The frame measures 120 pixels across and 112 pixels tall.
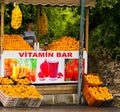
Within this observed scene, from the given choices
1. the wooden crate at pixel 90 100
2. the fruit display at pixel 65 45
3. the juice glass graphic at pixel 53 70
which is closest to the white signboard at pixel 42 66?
the juice glass graphic at pixel 53 70

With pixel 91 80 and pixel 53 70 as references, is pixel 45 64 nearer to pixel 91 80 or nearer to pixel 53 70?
pixel 53 70

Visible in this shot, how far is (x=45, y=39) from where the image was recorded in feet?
74.2

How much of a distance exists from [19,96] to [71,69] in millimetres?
2320

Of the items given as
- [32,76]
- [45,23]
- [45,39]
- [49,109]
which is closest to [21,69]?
[32,76]

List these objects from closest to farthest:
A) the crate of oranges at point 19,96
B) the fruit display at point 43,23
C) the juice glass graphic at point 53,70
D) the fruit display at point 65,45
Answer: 1. the crate of oranges at point 19,96
2. the juice glass graphic at point 53,70
3. the fruit display at point 65,45
4. the fruit display at point 43,23

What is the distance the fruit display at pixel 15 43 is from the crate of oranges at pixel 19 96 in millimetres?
1203

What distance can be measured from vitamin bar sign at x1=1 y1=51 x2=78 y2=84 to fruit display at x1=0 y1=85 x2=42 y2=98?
29.0 inches

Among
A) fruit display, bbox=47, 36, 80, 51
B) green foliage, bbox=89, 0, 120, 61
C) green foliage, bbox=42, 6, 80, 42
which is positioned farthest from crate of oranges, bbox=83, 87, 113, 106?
green foliage, bbox=42, 6, 80, 42

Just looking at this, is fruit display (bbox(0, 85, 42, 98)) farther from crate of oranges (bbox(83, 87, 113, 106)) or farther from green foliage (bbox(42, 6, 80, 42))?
green foliage (bbox(42, 6, 80, 42))

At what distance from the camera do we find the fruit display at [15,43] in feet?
53.2

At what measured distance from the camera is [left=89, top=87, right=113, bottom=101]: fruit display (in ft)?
52.5

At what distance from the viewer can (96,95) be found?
16.0 metres

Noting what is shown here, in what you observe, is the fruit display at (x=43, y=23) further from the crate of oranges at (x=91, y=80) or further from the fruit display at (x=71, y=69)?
the crate of oranges at (x=91, y=80)

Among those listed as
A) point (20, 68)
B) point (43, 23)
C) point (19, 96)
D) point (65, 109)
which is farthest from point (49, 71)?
point (43, 23)
